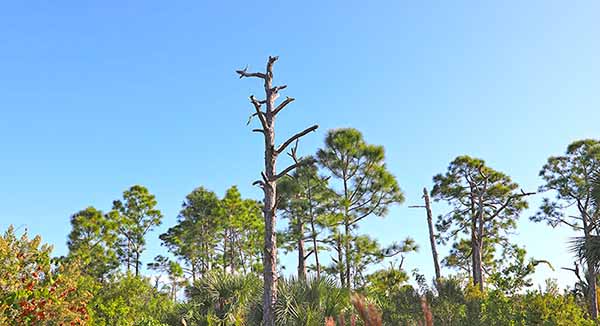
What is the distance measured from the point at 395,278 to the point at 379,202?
320 centimetres

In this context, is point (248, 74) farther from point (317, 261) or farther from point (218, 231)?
point (218, 231)

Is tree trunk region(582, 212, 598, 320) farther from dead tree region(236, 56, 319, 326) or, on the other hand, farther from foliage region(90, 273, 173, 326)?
foliage region(90, 273, 173, 326)

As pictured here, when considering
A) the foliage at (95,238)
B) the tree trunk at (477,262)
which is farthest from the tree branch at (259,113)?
the foliage at (95,238)

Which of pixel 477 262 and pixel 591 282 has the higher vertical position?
pixel 477 262

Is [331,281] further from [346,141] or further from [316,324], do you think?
[346,141]

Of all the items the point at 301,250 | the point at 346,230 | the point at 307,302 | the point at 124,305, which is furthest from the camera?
the point at 301,250

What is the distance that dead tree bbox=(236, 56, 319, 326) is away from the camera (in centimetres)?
1030

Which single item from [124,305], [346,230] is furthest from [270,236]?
[346,230]

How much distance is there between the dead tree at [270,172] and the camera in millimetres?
10297

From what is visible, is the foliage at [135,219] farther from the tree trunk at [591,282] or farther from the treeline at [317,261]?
the tree trunk at [591,282]

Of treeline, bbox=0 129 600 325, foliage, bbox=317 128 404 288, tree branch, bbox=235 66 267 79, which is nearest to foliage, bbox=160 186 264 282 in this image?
treeline, bbox=0 129 600 325

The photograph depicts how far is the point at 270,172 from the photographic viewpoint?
1091 centimetres

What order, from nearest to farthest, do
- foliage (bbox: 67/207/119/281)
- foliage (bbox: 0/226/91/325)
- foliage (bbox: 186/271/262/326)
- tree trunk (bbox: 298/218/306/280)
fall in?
foliage (bbox: 0/226/91/325)
foliage (bbox: 186/271/262/326)
tree trunk (bbox: 298/218/306/280)
foliage (bbox: 67/207/119/281)

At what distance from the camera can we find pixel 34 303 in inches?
267
